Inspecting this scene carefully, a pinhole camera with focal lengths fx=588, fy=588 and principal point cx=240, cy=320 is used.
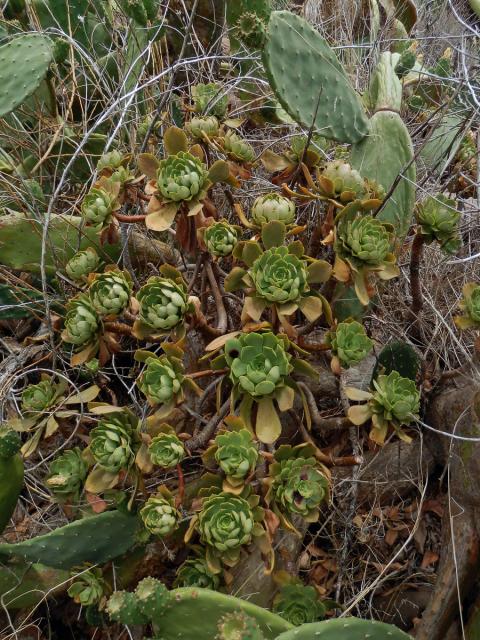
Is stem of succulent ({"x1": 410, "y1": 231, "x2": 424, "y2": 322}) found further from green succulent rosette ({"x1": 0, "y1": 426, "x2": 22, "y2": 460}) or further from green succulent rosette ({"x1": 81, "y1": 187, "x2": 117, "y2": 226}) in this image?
green succulent rosette ({"x1": 0, "y1": 426, "x2": 22, "y2": 460})

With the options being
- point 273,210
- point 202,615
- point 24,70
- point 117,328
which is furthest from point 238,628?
point 24,70

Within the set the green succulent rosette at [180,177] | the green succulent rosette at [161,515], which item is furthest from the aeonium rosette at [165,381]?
the green succulent rosette at [180,177]

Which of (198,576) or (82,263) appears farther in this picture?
(82,263)

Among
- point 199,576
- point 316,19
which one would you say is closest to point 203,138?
point 199,576

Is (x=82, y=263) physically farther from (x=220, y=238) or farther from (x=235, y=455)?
(x=235, y=455)

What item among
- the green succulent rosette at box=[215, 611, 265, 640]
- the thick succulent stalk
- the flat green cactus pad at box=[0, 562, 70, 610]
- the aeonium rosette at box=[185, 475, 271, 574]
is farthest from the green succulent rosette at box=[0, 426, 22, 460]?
the thick succulent stalk

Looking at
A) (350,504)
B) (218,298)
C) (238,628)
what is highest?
(218,298)

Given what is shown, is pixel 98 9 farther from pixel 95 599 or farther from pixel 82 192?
pixel 95 599
